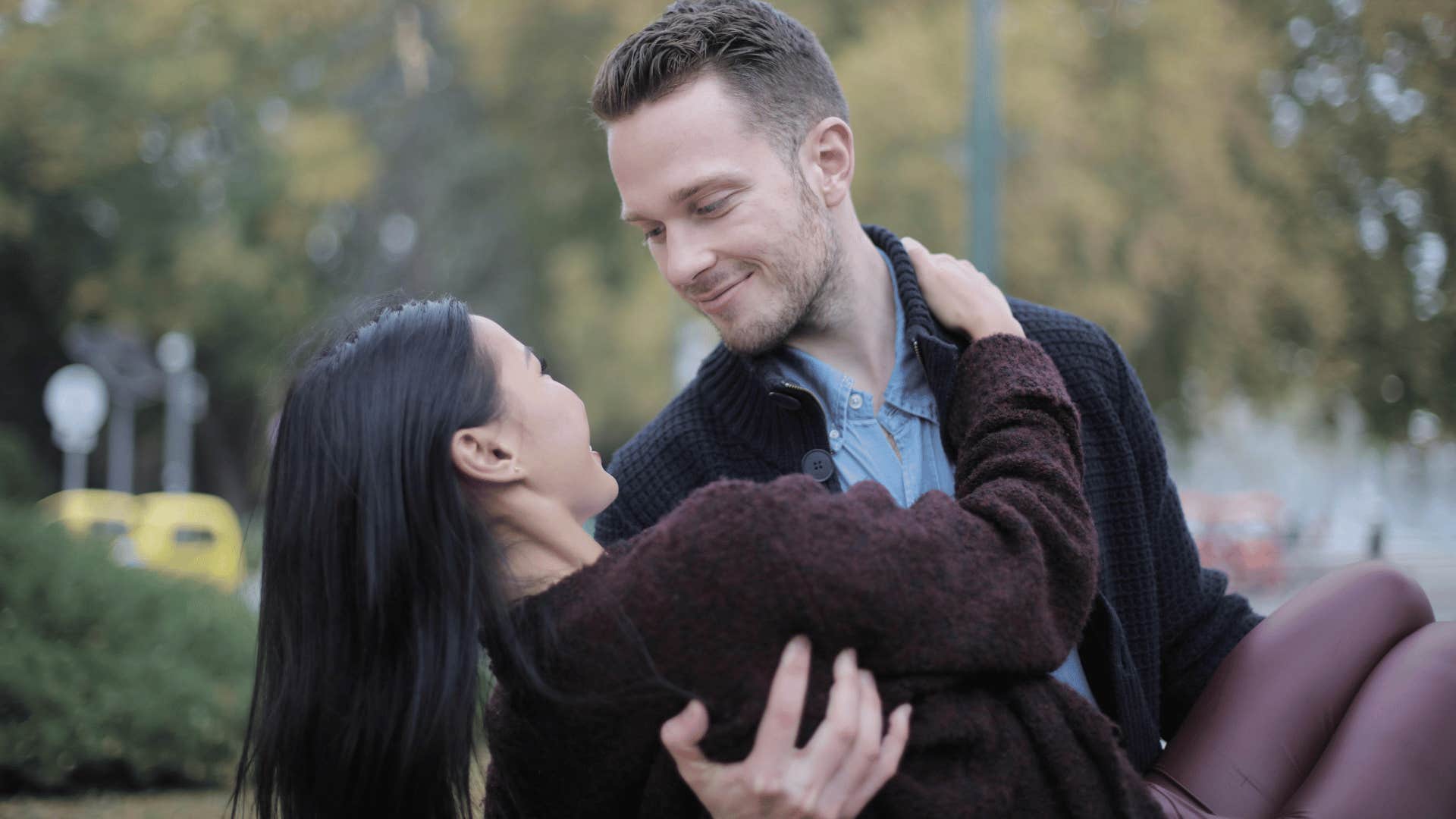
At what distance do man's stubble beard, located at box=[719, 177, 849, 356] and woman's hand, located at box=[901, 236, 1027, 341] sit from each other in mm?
200

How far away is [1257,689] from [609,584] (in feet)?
4.70

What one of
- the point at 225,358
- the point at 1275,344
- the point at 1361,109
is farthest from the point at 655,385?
the point at 1361,109

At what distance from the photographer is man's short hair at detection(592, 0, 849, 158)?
296 cm

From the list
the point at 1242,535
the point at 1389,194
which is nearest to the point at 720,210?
the point at 1389,194

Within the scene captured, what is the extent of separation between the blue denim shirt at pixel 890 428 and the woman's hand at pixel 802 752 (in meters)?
0.82

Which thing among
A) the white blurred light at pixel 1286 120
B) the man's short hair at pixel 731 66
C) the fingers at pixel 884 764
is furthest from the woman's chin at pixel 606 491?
the white blurred light at pixel 1286 120

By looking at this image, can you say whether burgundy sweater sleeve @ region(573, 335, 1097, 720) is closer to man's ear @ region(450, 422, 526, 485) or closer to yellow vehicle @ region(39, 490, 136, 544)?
man's ear @ region(450, 422, 526, 485)

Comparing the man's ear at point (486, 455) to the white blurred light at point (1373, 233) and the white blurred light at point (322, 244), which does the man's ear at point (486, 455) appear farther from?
the white blurred light at point (322, 244)

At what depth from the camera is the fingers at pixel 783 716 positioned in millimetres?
2027

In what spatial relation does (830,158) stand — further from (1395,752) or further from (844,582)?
(1395,752)

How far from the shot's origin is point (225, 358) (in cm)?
2858

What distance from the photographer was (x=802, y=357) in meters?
3.05

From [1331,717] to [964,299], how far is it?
1112 mm

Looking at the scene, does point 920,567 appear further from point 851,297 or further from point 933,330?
point 851,297
